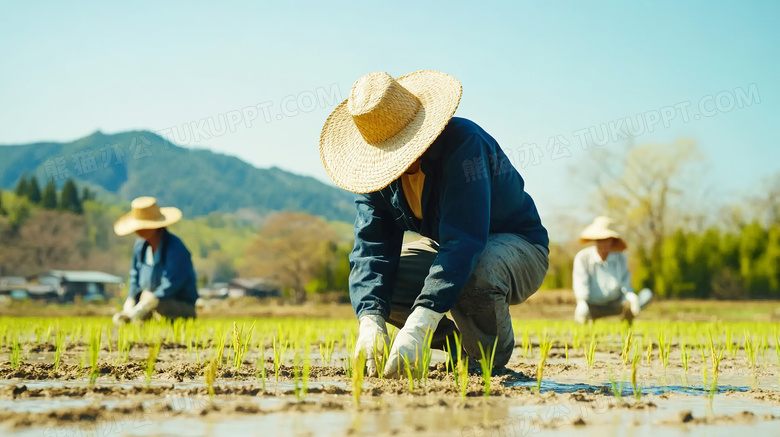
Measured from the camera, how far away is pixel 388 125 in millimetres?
2652

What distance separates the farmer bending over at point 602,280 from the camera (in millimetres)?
7789

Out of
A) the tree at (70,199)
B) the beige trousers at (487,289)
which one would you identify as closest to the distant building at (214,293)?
the tree at (70,199)

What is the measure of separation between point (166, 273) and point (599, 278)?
16.6 feet

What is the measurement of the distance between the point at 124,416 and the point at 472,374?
5.15 feet

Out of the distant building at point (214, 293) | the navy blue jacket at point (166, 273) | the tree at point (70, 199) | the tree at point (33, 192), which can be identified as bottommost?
the navy blue jacket at point (166, 273)

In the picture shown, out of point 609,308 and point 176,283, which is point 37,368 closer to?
point 176,283

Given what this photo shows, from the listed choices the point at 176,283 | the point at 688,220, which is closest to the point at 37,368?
the point at 176,283

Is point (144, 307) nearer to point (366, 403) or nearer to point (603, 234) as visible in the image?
point (366, 403)

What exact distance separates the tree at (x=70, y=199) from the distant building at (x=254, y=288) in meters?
18.7

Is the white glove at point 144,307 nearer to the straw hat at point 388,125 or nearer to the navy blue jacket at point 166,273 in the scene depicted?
the navy blue jacket at point 166,273

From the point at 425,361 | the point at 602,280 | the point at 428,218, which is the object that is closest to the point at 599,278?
the point at 602,280

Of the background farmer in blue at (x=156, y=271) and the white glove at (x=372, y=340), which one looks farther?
the background farmer in blue at (x=156, y=271)

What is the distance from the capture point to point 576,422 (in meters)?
1.62

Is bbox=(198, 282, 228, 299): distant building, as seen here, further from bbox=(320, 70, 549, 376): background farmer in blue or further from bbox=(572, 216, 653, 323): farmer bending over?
bbox=(320, 70, 549, 376): background farmer in blue
